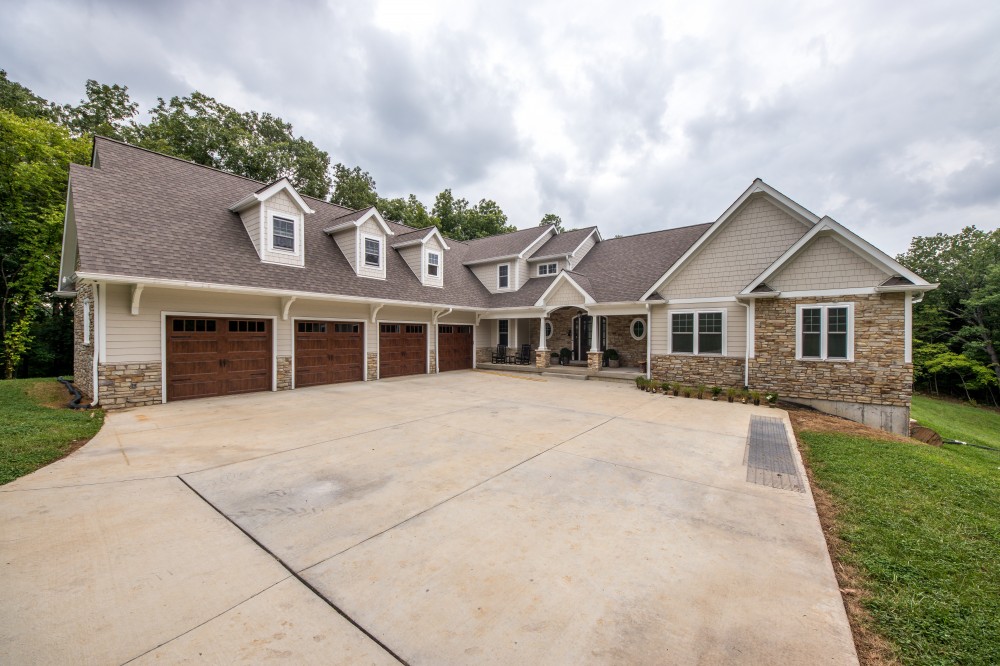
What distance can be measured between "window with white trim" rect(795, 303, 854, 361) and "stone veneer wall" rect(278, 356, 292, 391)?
1563 centimetres

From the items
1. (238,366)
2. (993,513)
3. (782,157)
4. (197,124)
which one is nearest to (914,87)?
(782,157)

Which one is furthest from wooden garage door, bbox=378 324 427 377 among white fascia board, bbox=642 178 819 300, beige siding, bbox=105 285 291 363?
white fascia board, bbox=642 178 819 300

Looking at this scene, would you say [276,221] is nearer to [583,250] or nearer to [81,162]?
[583,250]

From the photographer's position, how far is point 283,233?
1273 cm

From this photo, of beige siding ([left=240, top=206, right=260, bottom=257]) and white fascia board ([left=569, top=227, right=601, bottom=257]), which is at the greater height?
white fascia board ([left=569, top=227, right=601, bottom=257])

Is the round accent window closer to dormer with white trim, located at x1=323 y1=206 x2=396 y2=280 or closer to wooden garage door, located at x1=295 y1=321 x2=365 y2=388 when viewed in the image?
dormer with white trim, located at x1=323 y1=206 x2=396 y2=280

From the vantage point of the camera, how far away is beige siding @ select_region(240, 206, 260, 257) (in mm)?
12211

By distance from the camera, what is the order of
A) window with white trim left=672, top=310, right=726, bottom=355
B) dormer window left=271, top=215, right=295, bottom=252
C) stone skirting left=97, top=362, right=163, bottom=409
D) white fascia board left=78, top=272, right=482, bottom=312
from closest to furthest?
white fascia board left=78, top=272, right=482, bottom=312, stone skirting left=97, top=362, right=163, bottom=409, dormer window left=271, top=215, right=295, bottom=252, window with white trim left=672, top=310, right=726, bottom=355

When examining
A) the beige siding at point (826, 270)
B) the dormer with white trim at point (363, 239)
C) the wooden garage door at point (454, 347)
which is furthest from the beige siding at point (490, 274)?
the beige siding at point (826, 270)

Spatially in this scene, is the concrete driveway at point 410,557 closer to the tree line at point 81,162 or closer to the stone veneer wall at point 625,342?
the stone veneer wall at point 625,342

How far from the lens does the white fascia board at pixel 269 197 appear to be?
11.9 meters

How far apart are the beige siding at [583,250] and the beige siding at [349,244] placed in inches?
401

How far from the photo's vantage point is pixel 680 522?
3986mm

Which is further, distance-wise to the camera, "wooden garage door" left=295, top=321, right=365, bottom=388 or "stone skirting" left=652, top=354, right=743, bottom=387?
"wooden garage door" left=295, top=321, right=365, bottom=388
